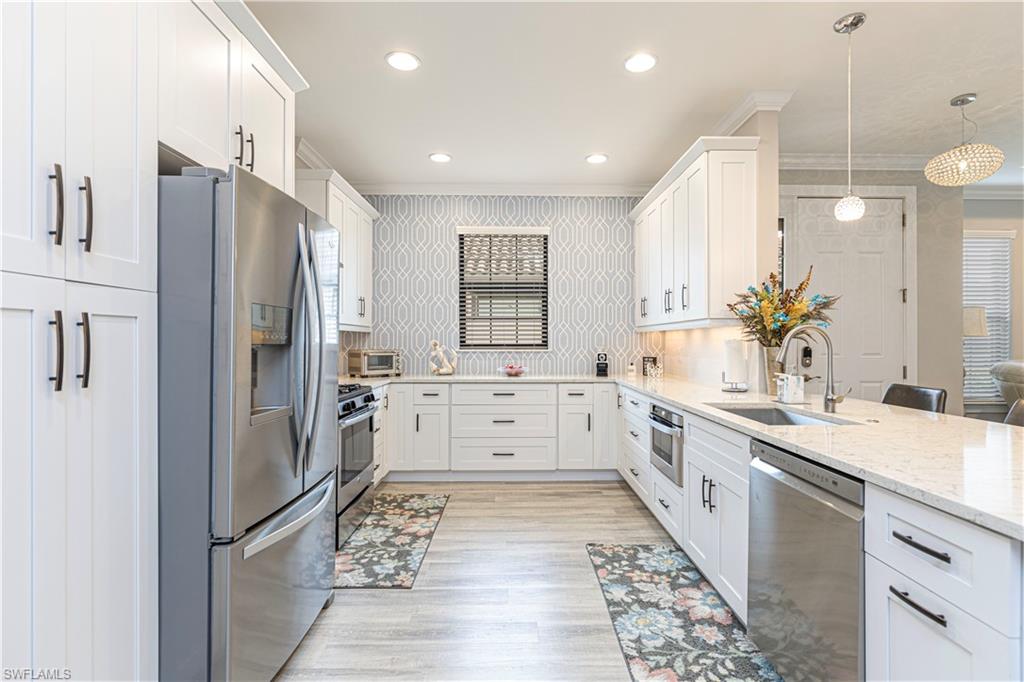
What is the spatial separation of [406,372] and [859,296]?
4158mm

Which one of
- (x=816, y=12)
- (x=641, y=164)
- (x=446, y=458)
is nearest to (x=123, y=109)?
(x=816, y=12)

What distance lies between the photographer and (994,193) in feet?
16.3

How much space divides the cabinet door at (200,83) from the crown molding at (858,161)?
3.99 m

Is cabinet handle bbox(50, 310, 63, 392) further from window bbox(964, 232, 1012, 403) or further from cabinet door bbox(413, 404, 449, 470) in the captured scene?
window bbox(964, 232, 1012, 403)

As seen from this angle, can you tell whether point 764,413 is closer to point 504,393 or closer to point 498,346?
point 504,393

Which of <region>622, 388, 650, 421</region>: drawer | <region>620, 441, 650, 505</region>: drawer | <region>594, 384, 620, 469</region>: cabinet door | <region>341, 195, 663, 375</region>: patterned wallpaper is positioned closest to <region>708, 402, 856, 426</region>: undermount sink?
<region>622, 388, 650, 421</region>: drawer

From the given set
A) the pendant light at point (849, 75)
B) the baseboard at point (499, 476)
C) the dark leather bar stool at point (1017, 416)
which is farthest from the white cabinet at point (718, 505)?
the baseboard at point (499, 476)

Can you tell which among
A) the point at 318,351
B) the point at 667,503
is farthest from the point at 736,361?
the point at 318,351

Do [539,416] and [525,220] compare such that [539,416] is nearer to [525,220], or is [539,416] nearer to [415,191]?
[525,220]

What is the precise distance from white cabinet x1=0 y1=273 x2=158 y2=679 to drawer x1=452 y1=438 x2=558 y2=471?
291 cm

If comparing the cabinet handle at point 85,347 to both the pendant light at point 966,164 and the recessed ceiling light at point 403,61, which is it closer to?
the recessed ceiling light at point 403,61

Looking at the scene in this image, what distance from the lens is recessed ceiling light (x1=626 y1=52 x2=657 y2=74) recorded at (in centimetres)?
247

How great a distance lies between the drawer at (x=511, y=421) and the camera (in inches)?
165

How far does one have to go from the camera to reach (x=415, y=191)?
4.69 m
